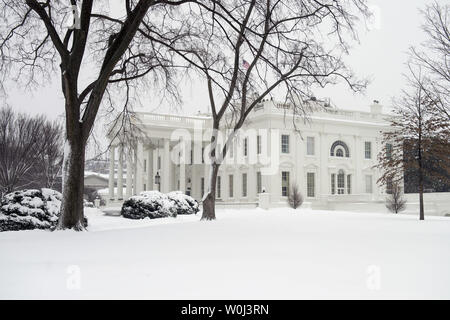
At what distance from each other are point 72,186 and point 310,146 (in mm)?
35966

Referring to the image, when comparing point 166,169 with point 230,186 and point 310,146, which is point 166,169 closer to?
point 230,186

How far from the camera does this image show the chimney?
4912 cm

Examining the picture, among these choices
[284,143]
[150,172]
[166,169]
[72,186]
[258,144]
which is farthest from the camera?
[150,172]

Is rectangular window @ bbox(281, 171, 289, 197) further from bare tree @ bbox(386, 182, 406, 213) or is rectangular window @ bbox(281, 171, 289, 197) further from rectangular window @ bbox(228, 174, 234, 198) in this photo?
bare tree @ bbox(386, 182, 406, 213)

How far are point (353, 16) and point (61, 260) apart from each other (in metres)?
9.79

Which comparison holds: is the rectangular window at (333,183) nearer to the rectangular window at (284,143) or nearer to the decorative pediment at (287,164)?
the decorative pediment at (287,164)

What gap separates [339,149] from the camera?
47.1m

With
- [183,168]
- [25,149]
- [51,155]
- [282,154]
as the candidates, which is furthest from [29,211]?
[183,168]

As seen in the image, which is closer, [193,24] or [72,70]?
[72,70]

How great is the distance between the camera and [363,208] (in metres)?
37.4

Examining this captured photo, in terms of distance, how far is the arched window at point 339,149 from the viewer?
46688 millimetres

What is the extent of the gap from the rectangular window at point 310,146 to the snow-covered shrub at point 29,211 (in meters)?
33.8
